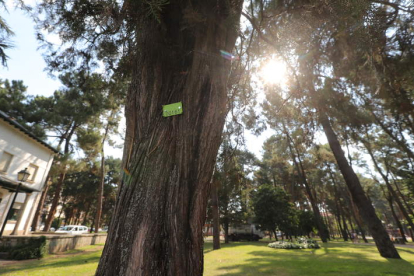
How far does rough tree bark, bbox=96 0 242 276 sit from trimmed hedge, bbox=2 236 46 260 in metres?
11.4

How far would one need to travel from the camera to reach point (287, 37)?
136 inches

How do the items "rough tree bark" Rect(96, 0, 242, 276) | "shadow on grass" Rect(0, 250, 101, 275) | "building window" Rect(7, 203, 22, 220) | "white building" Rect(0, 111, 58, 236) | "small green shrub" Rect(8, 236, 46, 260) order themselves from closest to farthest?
"rough tree bark" Rect(96, 0, 242, 276), "shadow on grass" Rect(0, 250, 101, 275), "small green shrub" Rect(8, 236, 46, 260), "white building" Rect(0, 111, 58, 236), "building window" Rect(7, 203, 22, 220)

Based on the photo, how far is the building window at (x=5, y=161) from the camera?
11469mm

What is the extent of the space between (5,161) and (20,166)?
925 millimetres

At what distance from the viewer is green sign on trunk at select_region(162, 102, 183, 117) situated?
1707mm

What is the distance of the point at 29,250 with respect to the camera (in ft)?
29.6

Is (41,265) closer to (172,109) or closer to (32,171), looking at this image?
(32,171)

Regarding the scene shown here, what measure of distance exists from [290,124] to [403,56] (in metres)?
3.37

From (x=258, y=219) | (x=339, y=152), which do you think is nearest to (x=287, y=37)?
(x=339, y=152)

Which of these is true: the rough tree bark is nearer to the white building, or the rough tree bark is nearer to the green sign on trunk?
the green sign on trunk

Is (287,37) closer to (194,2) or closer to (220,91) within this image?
(194,2)

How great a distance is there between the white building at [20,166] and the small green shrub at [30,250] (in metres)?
2.84

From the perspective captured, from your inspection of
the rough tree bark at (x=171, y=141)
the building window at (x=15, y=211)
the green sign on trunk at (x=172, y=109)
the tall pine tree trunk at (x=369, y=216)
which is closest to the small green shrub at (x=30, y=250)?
the building window at (x=15, y=211)

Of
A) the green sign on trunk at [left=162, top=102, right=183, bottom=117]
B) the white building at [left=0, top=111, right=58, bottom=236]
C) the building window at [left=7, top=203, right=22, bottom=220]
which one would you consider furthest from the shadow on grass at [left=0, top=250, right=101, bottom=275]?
the green sign on trunk at [left=162, top=102, right=183, bottom=117]
